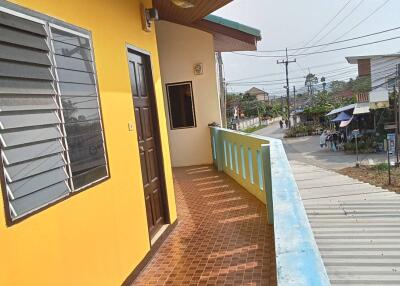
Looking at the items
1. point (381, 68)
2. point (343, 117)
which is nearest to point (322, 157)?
point (343, 117)

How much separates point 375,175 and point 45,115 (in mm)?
15301

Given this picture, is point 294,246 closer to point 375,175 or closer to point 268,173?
point 268,173

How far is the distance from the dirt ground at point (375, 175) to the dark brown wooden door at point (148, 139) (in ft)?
35.5

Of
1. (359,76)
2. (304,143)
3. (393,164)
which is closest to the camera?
(393,164)

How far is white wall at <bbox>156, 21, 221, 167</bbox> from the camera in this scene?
8258 mm

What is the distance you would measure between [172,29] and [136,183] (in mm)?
5428

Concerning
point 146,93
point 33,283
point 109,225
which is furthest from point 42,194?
point 146,93

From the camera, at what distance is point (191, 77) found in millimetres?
8391

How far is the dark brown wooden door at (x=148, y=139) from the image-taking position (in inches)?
158

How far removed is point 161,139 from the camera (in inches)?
180

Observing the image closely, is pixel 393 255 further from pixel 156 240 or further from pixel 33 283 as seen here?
pixel 33 283

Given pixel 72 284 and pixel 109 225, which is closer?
pixel 72 284

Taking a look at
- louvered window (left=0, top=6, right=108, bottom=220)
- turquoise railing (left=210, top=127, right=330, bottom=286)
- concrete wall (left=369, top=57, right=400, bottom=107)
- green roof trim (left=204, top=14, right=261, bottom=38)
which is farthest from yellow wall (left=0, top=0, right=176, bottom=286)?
concrete wall (left=369, top=57, right=400, bottom=107)

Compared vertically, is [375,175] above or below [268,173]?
below
